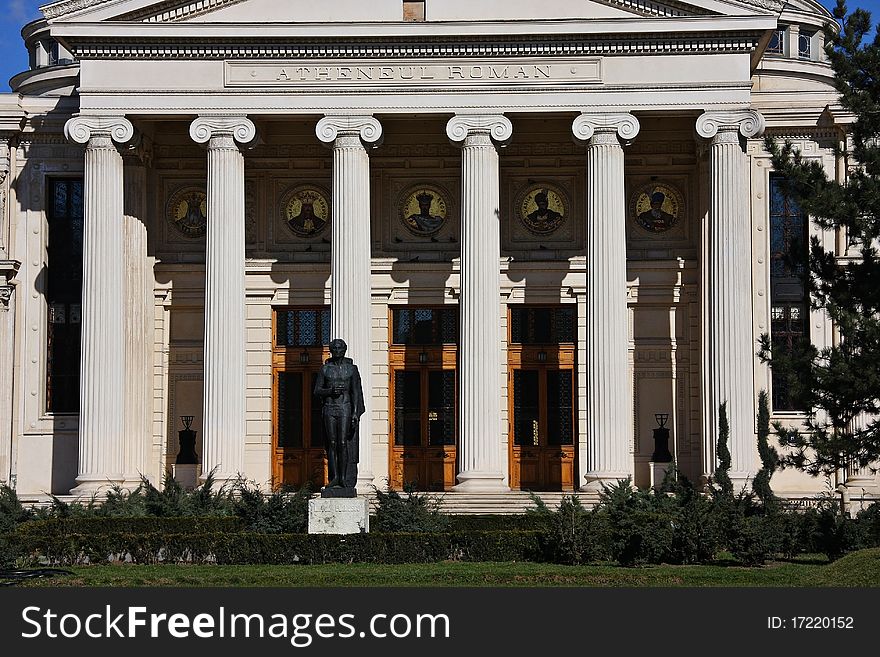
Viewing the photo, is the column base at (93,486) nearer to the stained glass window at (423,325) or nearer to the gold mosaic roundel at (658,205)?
the stained glass window at (423,325)

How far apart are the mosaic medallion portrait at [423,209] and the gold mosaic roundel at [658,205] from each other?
517 centimetres

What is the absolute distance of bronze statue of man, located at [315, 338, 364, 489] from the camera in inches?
1157

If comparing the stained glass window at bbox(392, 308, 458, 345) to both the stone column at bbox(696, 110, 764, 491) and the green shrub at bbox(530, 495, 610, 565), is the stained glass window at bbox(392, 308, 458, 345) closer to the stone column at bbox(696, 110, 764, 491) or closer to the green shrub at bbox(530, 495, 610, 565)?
the stone column at bbox(696, 110, 764, 491)

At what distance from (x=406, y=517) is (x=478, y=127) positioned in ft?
38.1

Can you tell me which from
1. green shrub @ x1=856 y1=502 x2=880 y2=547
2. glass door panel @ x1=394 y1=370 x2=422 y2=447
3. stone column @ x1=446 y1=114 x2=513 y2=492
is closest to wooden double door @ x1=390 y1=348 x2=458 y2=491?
glass door panel @ x1=394 y1=370 x2=422 y2=447

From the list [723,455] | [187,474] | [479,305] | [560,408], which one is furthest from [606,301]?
[187,474]

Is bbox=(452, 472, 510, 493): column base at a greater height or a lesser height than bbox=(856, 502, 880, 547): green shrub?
greater

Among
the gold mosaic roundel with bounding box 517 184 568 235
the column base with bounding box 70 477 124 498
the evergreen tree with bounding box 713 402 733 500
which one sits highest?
the gold mosaic roundel with bounding box 517 184 568 235

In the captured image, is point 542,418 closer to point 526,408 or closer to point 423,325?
point 526,408

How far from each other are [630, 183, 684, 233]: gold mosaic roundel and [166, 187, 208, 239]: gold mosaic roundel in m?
11.7

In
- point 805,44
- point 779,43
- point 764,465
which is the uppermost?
point 805,44

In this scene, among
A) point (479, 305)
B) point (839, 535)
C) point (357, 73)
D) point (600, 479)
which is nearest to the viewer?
point (839, 535)

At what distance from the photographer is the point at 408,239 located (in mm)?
42500

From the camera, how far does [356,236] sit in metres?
38.1
